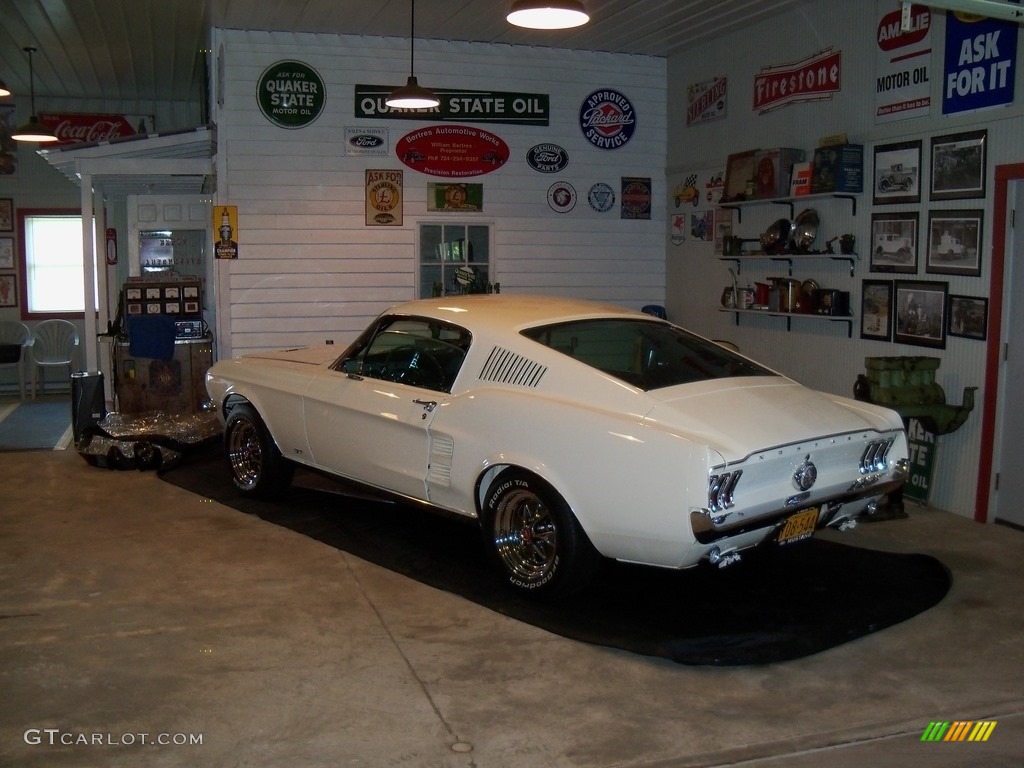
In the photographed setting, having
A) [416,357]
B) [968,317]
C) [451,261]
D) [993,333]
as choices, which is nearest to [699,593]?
[416,357]

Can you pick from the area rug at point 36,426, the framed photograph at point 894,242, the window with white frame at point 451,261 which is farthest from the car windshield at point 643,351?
the area rug at point 36,426

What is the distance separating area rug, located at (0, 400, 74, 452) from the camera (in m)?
9.83

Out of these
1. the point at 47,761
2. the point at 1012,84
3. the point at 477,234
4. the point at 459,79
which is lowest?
the point at 47,761

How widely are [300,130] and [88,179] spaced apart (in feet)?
7.06

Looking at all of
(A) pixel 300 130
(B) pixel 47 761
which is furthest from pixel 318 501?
(A) pixel 300 130

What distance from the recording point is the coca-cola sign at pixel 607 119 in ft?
36.4

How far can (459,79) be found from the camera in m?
10.7

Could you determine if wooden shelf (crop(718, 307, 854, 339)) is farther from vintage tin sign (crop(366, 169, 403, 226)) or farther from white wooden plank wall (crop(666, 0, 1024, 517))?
vintage tin sign (crop(366, 169, 403, 226))

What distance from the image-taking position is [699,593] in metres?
5.40

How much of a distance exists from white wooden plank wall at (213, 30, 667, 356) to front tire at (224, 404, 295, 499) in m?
2.90

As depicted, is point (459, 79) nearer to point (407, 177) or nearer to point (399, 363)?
point (407, 177)

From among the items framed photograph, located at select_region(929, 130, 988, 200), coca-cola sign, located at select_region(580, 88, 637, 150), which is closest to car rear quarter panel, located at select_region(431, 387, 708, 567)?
framed photograph, located at select_region(929, 130, 988, 200)

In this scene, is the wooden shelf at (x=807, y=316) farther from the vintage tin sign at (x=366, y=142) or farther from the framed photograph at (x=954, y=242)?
the vintage tin sign at (x=366, y=142)

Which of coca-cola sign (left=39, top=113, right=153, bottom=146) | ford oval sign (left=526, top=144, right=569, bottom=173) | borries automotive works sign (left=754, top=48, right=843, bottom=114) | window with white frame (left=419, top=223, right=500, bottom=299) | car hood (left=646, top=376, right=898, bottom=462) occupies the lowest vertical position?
car hood (left=646, top=376, right=898, bottom=462)
